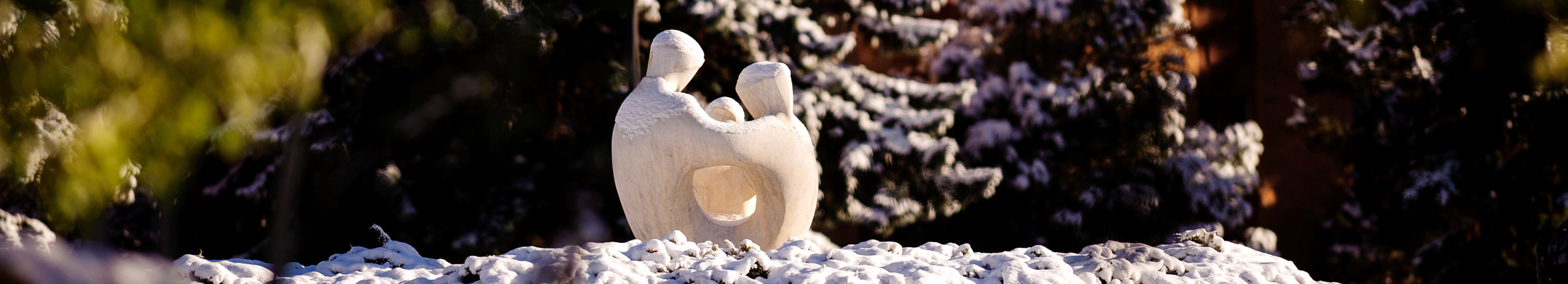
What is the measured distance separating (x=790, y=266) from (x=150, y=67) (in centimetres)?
198

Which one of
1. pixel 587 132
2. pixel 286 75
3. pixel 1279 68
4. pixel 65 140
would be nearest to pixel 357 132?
pixel 587 132

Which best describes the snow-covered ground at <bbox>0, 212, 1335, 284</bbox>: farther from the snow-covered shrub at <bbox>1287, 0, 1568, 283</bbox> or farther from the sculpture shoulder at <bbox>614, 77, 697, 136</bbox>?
the snow-covered shrub at <bbox>1287, 0, 1568, 283</bbox>

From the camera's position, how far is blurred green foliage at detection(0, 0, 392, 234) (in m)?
2.18

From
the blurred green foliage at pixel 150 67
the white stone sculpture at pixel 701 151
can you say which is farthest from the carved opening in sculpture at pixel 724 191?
the blurred green foliage at pixel 150 67

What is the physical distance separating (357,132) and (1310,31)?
8.40m

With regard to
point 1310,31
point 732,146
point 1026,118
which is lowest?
point 732,146

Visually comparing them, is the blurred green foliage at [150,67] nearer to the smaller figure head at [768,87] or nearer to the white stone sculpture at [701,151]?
the white stone sculpture at [701,151]

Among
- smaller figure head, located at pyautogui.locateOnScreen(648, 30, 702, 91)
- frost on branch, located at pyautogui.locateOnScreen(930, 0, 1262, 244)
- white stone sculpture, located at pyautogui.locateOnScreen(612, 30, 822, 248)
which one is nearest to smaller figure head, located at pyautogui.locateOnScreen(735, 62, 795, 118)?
white stone sculpture, located at pyautogui.locateOnScreen(612, 30, 822, 248)

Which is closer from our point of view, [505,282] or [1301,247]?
[505,282]

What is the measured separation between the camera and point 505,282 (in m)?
3.45

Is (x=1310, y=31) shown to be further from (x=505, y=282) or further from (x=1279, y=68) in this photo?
(x=505, y=282)

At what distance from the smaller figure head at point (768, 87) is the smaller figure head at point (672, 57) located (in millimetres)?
261

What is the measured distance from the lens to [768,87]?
496cm

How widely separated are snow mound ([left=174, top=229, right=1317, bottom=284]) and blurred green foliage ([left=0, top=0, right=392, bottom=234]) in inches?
36.9
